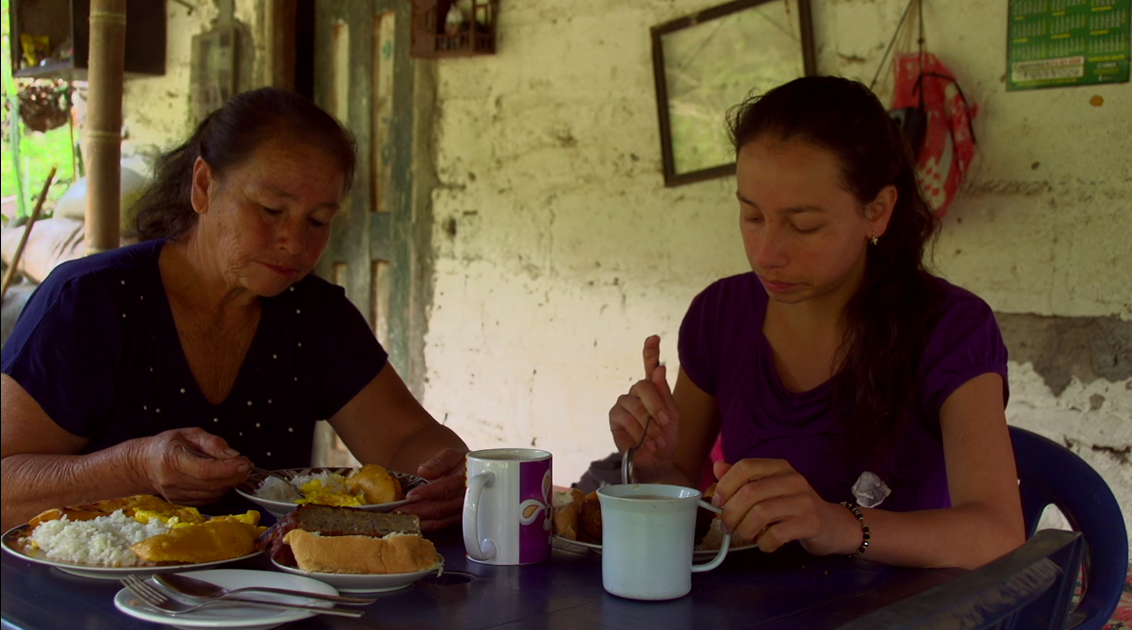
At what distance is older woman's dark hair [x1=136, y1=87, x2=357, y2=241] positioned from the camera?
1957 millimetres

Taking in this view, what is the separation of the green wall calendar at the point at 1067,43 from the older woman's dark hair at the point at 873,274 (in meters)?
0.89

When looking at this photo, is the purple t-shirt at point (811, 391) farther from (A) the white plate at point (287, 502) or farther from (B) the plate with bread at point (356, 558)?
(B) the plate with bread at point (356, 558)

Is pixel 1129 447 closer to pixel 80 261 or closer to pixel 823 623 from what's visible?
pixel 823 623

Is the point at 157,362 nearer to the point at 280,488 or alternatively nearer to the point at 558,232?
the point at 280,488

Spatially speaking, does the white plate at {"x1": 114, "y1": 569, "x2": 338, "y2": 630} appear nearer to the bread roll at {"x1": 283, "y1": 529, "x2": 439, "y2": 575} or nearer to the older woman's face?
the bread roll at {"x1": 283, "y1": 529, "x2": 439, "y2": 575}

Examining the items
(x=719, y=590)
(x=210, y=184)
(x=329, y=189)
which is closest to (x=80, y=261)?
(x=210, y=184)

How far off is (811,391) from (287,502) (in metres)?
0.93

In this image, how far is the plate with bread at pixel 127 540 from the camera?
120cm

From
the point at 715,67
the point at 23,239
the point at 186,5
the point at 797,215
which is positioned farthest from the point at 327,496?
the point at 23,239

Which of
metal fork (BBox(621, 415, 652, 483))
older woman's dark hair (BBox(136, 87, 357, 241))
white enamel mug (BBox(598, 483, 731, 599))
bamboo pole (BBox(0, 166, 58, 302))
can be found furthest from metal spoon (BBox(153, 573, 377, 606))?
bamboo pole (BBox(0, 166, 58, 302))

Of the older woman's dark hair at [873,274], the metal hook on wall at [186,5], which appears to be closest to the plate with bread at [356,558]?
the older woman's dark hair at [873,274]

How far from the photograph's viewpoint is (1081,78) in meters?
2.49

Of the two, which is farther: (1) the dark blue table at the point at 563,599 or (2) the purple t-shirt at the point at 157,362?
(2) the purple t-shirt at the point at 157,362

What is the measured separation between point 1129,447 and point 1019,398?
283 mm
